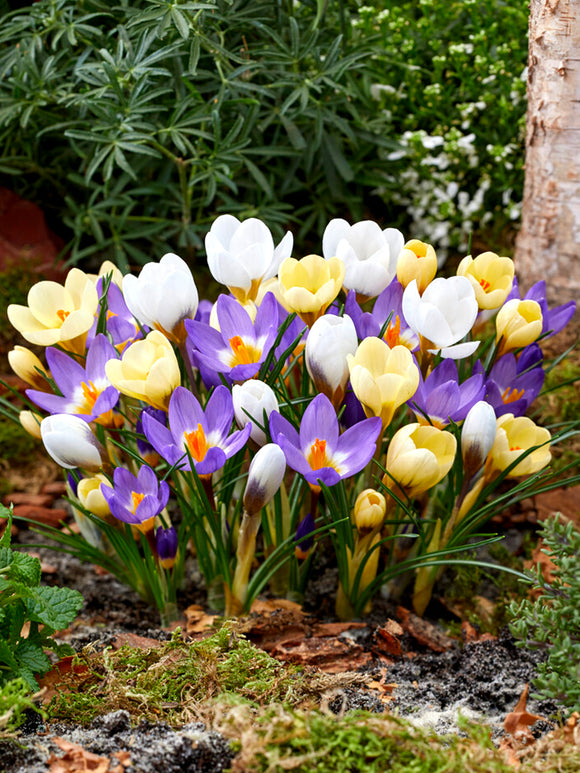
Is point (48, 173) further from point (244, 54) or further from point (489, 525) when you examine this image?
point (489, 525)

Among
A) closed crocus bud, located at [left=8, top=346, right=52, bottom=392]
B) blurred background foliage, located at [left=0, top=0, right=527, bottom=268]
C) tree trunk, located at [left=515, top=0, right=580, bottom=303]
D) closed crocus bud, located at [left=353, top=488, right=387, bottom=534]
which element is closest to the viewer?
closed crocus bud, located at [left=353, top=488, right=387, bottom=534]

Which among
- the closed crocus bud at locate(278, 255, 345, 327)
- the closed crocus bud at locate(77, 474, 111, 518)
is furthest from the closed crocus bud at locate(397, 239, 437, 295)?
the closed crocus bud at locate(77, 474, 111, 518)

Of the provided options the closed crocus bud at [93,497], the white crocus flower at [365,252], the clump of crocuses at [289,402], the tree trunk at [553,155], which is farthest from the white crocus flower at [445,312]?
the tree trunk at [553,155]

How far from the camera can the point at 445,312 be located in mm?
1335

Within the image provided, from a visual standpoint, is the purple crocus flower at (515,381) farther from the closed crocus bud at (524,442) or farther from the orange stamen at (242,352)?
the orange stamen at (242,352)

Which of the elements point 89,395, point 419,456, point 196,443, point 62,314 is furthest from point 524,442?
point 62,314

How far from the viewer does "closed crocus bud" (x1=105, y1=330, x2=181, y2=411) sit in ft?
4.17

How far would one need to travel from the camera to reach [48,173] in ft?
8.59

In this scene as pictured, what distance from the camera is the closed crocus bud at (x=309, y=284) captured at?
4.38ft

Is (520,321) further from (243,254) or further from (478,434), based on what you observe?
(243,254)

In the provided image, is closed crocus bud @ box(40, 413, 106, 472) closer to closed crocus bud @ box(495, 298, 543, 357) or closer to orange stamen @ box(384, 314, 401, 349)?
orange stamen @ box(384, 314, 401, 349)

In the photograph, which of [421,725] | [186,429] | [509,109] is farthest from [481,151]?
[421,725]

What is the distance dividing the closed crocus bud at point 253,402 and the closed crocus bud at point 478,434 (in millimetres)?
340

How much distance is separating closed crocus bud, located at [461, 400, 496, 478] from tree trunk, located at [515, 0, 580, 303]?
40.7 inches
